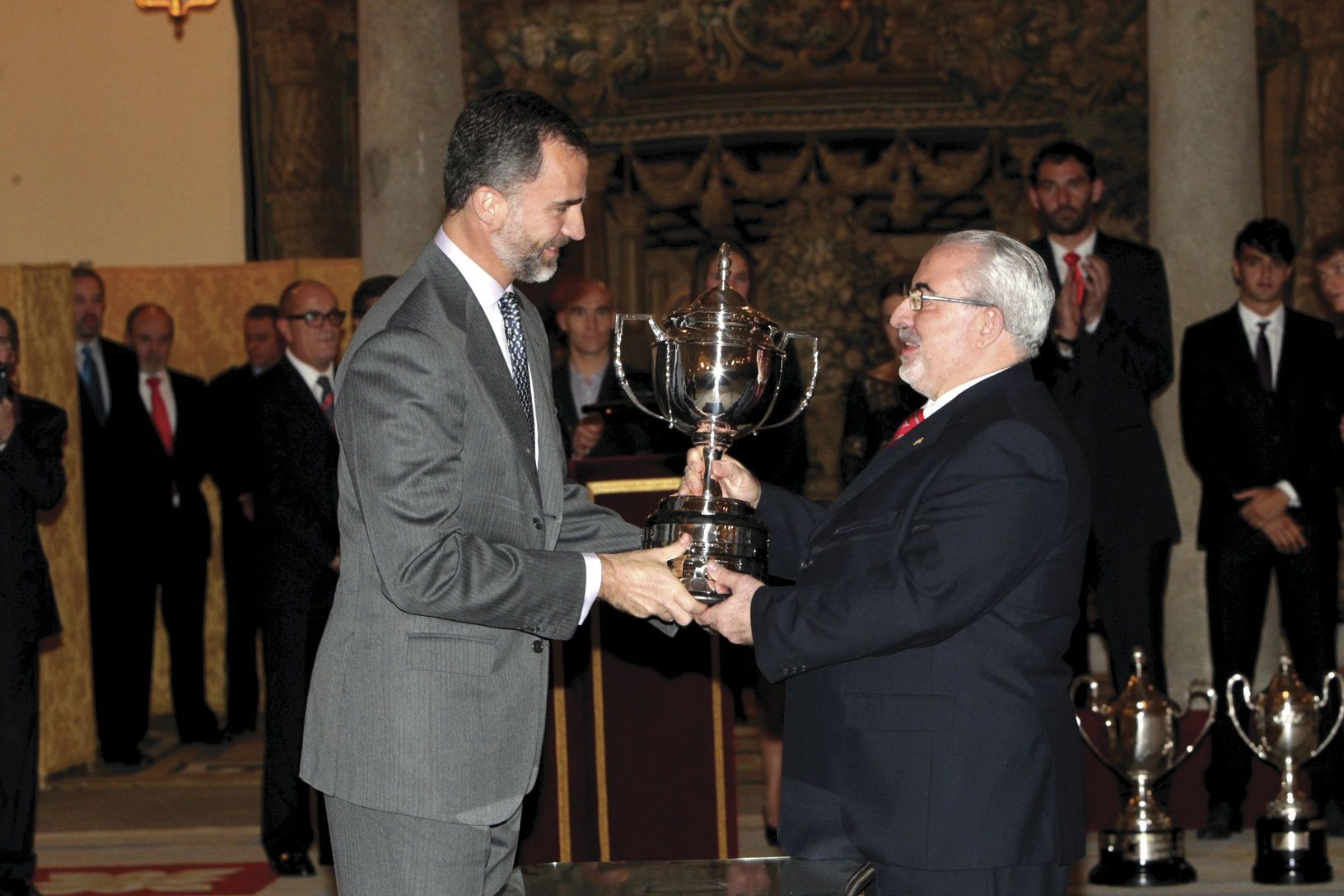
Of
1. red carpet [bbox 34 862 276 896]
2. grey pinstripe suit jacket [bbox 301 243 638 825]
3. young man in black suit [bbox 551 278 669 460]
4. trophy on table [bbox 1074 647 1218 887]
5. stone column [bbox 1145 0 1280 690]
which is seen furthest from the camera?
stone column [bbox 1145 0 1280 690]

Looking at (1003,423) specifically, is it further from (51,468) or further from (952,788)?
(51,468)

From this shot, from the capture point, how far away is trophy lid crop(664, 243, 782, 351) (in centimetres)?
362

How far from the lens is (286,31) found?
1105cm

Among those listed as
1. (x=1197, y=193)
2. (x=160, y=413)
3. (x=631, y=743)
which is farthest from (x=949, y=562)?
(x=160, y=413)

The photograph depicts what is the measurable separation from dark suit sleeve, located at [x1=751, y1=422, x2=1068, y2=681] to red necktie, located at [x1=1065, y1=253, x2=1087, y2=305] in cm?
303

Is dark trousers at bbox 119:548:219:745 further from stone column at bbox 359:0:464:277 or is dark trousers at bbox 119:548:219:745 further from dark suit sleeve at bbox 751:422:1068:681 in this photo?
dark suit sleeve at bbox 751:422:1068:681

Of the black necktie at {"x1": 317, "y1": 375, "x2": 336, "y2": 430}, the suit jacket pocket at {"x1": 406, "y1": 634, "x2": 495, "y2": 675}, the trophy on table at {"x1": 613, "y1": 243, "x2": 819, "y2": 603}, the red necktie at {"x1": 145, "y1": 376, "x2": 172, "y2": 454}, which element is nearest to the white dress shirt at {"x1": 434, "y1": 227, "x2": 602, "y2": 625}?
the suit jacket pocket at {"x1": 406, "y1": 634, "x2": 495, "y2": 675}

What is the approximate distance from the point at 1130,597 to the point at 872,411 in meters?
1.12

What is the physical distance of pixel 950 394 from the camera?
340cm

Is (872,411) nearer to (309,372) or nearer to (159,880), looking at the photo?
(309,372)

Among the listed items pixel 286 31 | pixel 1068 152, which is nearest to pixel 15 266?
pixel 286 31

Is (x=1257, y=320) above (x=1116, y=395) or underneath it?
above

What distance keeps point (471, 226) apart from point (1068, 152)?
3.55 meters

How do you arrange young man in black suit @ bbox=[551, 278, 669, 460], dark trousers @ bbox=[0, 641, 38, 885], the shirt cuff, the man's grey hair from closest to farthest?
the shirt cuff, the man's grey hair, dark trousers @ bbox=[0, 641, 38, 885], young man in black suit @ bbox=[551, 278, 669, 460]
